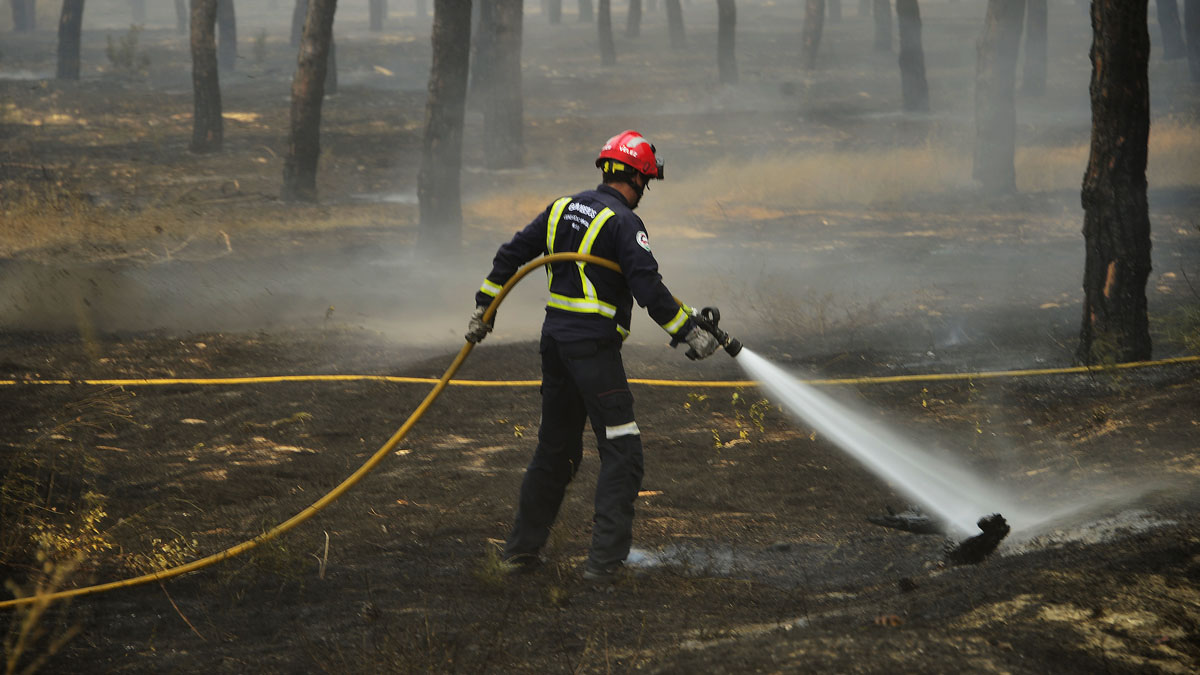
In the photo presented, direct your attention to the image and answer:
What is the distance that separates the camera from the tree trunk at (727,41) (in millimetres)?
29984

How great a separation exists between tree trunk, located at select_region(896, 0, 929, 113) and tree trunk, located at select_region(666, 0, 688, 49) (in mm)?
13578

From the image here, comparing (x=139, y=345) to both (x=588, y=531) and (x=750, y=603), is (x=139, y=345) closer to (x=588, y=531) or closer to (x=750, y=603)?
(x=588, y=531)

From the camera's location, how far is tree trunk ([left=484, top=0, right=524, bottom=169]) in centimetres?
2016

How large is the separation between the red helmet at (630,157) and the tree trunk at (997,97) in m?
14.8

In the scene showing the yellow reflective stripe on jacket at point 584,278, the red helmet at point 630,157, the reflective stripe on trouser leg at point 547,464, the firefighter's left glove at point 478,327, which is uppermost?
the red helmet at point 630,157

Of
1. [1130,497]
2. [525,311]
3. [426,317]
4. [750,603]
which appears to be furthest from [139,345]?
[1130,497]

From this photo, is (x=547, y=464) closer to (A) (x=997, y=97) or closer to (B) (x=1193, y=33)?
(A) (x=997, y=97)

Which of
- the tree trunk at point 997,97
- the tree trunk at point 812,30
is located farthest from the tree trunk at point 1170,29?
the tree trunk at point 997,97

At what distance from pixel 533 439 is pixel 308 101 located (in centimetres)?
1122

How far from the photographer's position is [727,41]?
31.5 m

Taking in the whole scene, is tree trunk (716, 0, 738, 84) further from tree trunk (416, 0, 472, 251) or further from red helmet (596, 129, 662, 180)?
red helmet (596, 129, 662, 180)

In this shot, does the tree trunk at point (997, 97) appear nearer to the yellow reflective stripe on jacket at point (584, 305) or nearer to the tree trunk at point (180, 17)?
the yellow reflective stripe on jacket at point (584, 305)

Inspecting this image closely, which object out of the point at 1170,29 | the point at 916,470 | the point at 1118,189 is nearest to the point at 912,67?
the point at 1170,29

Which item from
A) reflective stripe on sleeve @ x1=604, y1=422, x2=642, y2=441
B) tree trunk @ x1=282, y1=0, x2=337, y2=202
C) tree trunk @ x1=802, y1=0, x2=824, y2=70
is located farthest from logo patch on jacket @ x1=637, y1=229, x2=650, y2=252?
tree trunk @ x1=802, y1=0, x2=824, y2=70
